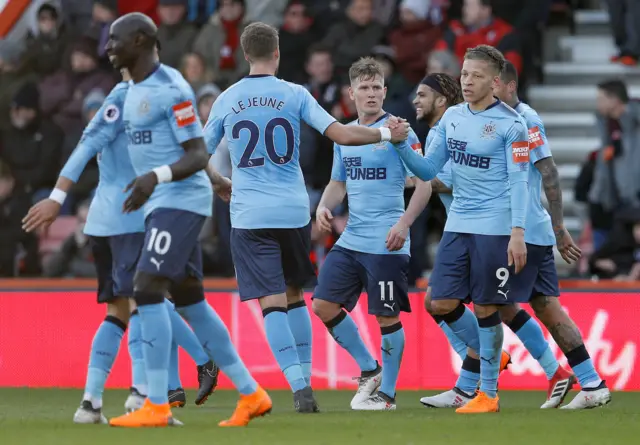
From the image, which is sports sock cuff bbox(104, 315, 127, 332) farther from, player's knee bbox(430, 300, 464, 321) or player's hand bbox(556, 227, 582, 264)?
player's hand bbox(556, 227, 582, 264)

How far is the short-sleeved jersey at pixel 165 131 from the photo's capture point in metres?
7.48

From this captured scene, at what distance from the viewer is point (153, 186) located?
23.6 ft

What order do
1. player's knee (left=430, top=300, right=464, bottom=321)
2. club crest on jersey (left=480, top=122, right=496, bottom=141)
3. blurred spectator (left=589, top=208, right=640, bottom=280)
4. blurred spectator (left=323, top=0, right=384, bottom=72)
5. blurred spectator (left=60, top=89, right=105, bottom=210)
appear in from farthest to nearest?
1. blurred spectator (left=60, top=89, right=105, bottom=210)
2. blurred spectator (left=323, top=0, right=384, bottom=72)
3. blurred spectator (left=589, top=208, right=640, bottom=280)
4. player's knee (left=430, top=300, right=464, bottom=321)
5. club crest on jersey (left=480, top=122, right=496, bottom=141)

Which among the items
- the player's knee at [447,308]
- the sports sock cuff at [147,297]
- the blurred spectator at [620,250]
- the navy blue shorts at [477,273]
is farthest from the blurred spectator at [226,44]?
the sports sock cuff at [147,297]

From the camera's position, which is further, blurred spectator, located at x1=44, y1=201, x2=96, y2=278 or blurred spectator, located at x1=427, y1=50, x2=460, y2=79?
blurred spectator, located at x1=44, y1=201, x2=96, y2=278

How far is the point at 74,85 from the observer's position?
16.4 meters

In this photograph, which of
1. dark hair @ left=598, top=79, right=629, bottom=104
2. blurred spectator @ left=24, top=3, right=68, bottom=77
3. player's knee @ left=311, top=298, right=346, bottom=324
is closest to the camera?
player's knee @ left=311, top=298, right=346, bottom=324

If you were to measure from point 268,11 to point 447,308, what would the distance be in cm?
836

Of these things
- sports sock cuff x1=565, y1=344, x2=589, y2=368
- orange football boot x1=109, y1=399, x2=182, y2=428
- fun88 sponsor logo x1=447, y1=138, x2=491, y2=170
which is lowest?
sports sock cuff x1=565, y1=344, x2=589, y2=368

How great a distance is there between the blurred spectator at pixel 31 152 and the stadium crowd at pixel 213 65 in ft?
0.04

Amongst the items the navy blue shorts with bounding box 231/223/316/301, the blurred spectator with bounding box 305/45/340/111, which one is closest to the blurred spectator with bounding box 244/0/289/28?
the blurred spectator with bounding box 305/45/340/111

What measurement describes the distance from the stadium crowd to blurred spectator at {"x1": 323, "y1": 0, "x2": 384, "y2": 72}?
13 millimetres

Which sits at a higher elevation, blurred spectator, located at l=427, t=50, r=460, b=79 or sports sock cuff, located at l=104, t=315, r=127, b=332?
blurred spectator, located at l=427, t=50, r=460, b=79

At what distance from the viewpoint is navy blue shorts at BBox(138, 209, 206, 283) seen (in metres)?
7.42
